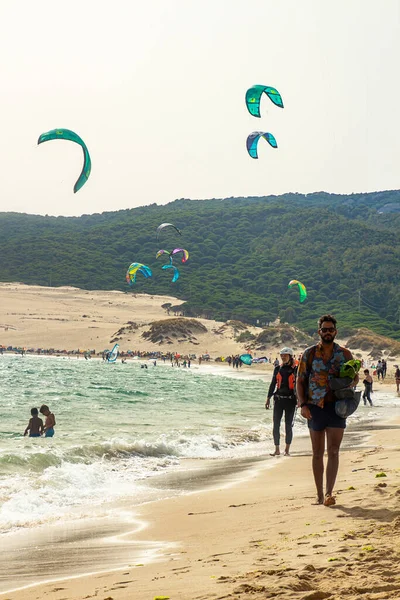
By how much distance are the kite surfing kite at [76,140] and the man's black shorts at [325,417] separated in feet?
41.5

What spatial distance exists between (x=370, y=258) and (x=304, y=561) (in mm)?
95129

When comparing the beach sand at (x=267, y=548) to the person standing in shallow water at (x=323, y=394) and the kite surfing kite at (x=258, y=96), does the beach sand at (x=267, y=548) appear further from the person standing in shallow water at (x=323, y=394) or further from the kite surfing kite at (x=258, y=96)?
the kite surfing kite at (x=258, y=96)

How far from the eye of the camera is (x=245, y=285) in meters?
96.1

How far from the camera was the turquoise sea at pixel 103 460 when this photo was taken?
5.46 m

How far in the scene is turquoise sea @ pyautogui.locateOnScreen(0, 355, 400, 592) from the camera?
546 cm

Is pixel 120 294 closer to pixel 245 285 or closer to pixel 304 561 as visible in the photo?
pixel 245 285

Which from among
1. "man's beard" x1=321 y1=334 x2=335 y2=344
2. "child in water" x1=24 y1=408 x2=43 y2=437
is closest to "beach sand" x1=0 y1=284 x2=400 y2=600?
"man's beard" x1=321 y1=334 x2=335 y2=344

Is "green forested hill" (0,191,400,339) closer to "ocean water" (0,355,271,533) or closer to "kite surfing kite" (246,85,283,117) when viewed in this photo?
"kite surfing kite" (246,85,283,117)

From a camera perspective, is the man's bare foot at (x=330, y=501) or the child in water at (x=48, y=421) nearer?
the man's bare foot at (x=330, y=501)

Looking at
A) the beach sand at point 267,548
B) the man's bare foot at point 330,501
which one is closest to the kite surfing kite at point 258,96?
the beach sand at point 267,548

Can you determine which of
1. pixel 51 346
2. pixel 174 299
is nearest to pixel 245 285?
pixel 174 299

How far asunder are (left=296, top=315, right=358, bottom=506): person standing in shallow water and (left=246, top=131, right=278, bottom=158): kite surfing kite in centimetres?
1745

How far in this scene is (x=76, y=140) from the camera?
1761 cm

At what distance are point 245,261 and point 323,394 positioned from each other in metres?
101
